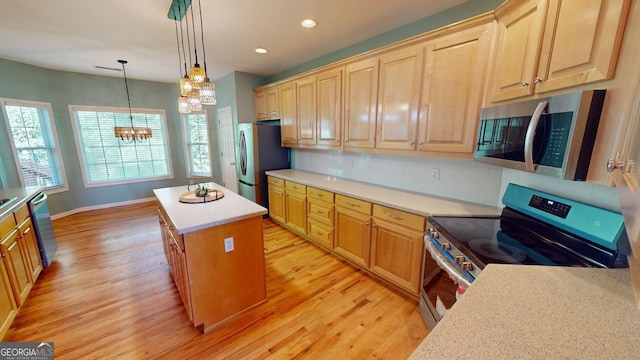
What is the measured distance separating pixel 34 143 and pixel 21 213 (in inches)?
104

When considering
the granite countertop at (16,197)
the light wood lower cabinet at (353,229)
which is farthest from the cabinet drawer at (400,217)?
the granite countertop at (16,197)

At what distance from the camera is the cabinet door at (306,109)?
3162mm

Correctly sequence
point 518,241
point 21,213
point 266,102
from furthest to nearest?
1. point 266,102
2. point 21,213
3. point 518,241

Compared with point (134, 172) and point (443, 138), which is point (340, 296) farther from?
point (134, 172)

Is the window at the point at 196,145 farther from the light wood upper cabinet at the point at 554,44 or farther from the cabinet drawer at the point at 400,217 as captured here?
the light wood upper cabinet at the point at 554,44

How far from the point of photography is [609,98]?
3.05ft

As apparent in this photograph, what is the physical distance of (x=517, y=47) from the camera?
4.61ft

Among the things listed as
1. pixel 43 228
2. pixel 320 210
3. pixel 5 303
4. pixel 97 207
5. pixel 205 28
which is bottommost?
pixel 97 207

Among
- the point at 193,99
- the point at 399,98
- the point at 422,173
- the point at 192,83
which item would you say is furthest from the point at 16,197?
the point at 422,173

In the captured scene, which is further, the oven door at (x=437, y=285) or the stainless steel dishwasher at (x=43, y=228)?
the stainless steel dishwasher at (x=43, y=228)

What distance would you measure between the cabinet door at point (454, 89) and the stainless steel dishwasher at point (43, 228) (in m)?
3.91

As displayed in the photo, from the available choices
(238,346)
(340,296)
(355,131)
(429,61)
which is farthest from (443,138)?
(238,346)

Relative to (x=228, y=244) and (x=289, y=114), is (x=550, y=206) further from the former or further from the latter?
(x=289, y=114)

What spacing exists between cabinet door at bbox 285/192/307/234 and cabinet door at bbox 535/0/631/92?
253 centimetres
